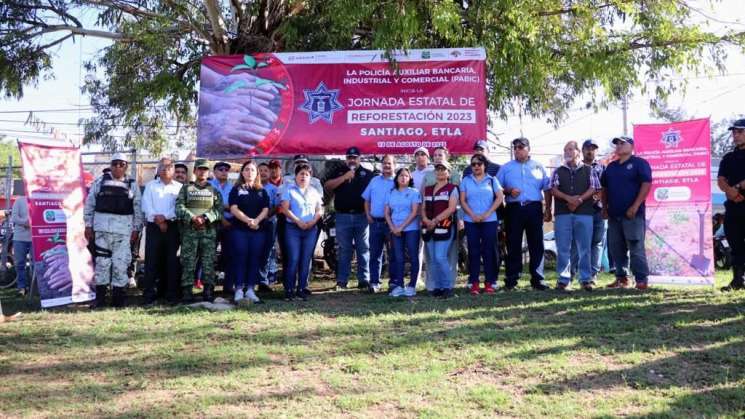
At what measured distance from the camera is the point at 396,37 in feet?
29.6

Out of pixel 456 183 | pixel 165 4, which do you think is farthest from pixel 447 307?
pixel 165 4

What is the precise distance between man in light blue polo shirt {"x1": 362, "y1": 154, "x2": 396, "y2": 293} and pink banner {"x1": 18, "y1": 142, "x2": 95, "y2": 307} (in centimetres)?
340

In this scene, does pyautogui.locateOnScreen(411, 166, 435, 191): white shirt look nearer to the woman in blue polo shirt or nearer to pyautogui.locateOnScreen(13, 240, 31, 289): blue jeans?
the woman in blue polo shirt

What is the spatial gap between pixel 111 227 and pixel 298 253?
7.15ft

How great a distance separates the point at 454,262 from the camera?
25.1 ft

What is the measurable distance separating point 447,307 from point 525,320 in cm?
96

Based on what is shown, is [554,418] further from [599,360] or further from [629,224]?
[629,224]

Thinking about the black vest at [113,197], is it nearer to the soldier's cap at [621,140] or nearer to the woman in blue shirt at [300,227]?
the woman in blue shirt at [300,227]

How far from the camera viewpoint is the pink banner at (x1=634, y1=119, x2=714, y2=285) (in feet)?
25.1

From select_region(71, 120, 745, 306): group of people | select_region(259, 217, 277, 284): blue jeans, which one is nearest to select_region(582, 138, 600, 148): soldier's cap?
→ select_region(71, 120, 745, 306): group of people

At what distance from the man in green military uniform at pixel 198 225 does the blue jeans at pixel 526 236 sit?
353 centimetres

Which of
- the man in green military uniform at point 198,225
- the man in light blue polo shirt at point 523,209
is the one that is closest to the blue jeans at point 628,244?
the man in light blue polo shirt at point 523,209

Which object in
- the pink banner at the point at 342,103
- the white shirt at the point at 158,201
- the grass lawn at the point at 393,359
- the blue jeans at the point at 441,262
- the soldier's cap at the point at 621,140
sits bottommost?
the grass lawn at the point at 393,359

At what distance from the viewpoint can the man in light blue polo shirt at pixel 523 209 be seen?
7.71 meters
